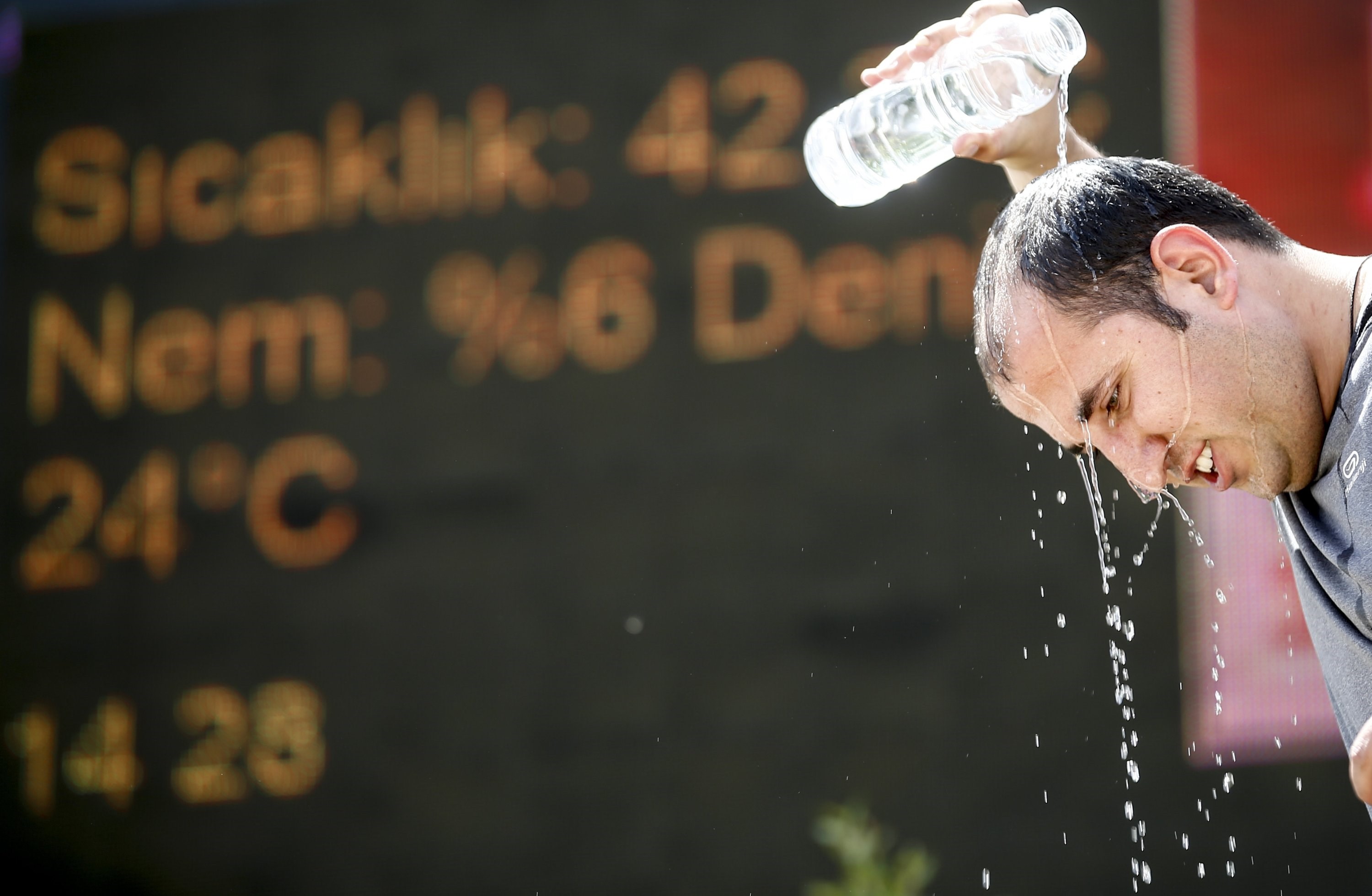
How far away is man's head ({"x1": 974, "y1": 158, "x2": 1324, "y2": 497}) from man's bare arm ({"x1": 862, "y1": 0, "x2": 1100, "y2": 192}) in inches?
9.7

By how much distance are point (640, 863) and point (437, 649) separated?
2.72ft

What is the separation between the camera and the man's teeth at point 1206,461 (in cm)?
148

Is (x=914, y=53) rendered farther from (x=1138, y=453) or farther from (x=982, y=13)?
(x=1138, y=453)

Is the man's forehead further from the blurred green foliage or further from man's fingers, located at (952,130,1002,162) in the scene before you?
the blurred green foliage

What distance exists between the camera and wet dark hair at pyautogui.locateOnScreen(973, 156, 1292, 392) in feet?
4.76

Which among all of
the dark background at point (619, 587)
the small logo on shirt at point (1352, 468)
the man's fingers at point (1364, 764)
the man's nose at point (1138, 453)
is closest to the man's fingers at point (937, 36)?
the man's nose at point (1138, 453)

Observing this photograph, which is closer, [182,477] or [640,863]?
[640,863]

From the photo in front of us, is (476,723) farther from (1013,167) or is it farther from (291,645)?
(1013,167)

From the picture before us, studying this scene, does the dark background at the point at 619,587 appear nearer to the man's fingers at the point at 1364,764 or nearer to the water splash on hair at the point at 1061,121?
the water splash on hair at the point at 1061,121

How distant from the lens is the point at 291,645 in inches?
192

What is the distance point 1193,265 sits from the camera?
143 cm

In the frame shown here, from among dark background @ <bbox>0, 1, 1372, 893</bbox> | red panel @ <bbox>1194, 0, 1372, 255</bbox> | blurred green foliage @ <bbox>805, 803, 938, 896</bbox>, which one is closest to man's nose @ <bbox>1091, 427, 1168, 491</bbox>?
blurred green foliage @ <bbox>805, 803, 938, 896</bbox>

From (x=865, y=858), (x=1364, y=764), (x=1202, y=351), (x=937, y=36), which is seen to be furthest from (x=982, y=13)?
(x=865, y=858)

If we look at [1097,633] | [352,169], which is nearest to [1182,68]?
[1097,633]
